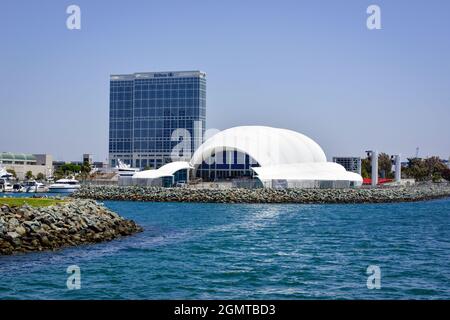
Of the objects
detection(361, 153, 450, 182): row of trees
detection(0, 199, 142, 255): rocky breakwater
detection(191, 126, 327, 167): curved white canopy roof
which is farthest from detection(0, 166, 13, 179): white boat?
detection(0, 199, 142, 255): rocky breakwater

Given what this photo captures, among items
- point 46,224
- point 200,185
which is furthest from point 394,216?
point 200,185

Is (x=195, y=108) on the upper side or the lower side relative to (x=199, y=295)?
upper

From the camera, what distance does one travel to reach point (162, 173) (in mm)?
85625

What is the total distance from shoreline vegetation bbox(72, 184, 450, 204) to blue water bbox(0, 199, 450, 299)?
29.7 m

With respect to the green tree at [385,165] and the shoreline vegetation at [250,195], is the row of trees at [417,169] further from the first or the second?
the shoreline vegetation at [250,195]

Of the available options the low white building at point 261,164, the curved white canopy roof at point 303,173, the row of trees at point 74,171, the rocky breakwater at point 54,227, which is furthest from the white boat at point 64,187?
the rocky breakwater at point 54,227

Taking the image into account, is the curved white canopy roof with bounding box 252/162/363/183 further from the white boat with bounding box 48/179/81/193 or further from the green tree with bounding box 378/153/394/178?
the green tree with bounding box 378/153/394/178

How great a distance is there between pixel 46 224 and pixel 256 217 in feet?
69.8

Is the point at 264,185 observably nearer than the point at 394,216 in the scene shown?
No

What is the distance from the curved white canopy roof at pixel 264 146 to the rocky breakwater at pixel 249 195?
14.9 m

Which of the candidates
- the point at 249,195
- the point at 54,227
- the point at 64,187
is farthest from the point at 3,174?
the point at 54,227

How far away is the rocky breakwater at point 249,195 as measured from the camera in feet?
218

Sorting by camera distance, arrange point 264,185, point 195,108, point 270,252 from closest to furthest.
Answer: point 270,252 < point 264,185 < point 195,108
